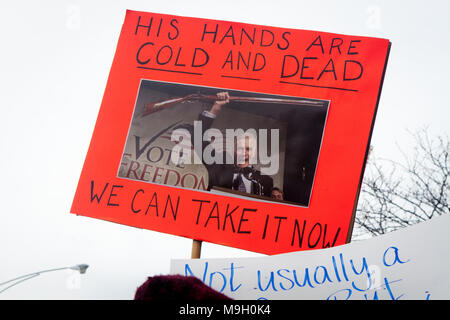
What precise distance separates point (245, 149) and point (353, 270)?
0.96 m

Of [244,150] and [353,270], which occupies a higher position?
[244,150]

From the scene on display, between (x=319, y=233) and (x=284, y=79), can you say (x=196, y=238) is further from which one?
(x=284, y=79)

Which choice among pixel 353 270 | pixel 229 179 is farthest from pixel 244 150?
pixel 353 270

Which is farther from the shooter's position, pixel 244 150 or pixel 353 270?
pixel 244 150

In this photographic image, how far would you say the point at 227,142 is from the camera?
7.22ft

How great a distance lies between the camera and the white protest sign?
1300mm

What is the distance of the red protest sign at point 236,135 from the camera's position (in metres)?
2.06

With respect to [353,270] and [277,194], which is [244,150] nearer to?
[277,194]

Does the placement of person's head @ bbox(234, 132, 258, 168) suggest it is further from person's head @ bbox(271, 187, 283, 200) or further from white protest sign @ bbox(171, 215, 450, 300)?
white protest sign @ bbox(171, 215, 450, 300)

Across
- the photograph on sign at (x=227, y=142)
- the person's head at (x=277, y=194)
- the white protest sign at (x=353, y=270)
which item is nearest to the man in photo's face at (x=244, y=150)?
the photograph on sign at (x=227, y=142)

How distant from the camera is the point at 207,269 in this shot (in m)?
1.45

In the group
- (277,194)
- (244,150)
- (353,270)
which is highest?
(244,150)

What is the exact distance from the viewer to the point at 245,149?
2.20m
